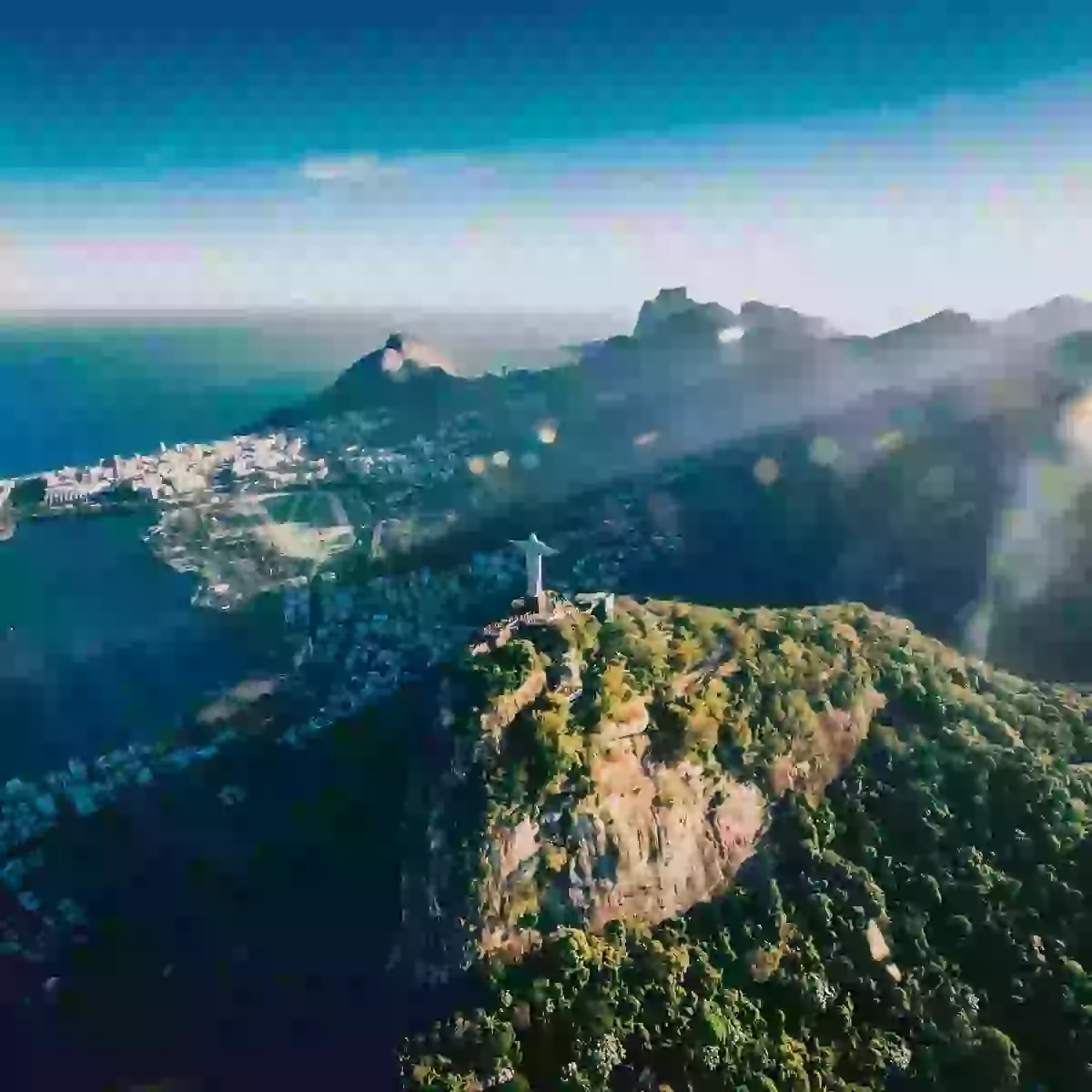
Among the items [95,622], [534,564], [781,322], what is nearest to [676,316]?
[781,322]

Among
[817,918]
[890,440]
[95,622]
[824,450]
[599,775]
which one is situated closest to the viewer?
[599,775]

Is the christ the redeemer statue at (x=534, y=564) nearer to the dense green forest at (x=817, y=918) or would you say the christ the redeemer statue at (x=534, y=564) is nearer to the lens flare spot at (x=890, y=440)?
the dense green forest at (x=817, y=918)

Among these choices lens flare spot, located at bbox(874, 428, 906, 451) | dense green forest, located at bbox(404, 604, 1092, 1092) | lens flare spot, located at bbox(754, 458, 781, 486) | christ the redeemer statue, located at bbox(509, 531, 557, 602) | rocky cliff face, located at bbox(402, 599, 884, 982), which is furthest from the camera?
lens flare spot, located at bbox(754, 458, 781, 486)

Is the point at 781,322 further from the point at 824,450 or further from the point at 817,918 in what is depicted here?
the point at 817,918

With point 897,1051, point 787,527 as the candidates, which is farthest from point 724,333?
point 897,1051

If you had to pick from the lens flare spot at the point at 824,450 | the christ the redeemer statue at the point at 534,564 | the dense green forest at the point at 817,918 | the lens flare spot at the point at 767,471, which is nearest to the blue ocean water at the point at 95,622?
the christ the redeemer statue at the point at 534,564

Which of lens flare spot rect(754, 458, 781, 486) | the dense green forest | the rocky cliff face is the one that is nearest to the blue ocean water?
the rocky cliff face

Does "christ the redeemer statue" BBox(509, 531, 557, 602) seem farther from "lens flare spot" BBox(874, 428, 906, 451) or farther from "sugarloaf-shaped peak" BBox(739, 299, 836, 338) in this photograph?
Result: "sugarloaf-shaped peak" BBox(739, 299, 836, 338)

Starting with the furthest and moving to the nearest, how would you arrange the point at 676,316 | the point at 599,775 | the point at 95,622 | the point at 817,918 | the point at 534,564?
1. the point at 676,316
2. the point at 95,622
3. the point at 534,564
4. the point at 817,918
5. the point at 599,775
